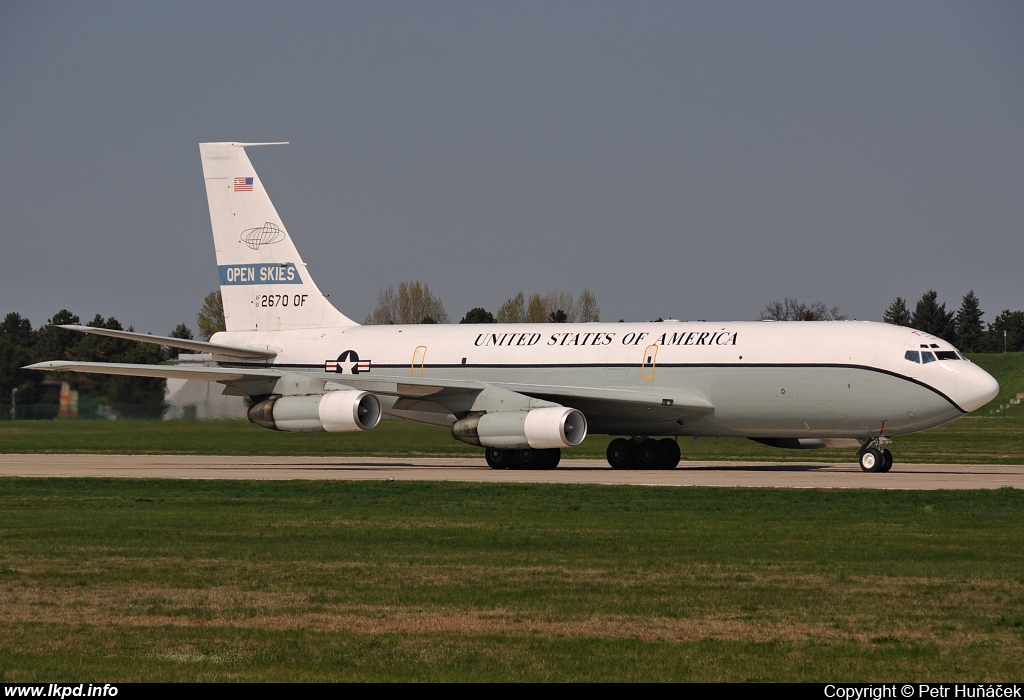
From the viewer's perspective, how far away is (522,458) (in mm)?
34344

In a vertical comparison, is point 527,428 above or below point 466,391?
below

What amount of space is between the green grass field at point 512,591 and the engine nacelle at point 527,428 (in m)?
9.73

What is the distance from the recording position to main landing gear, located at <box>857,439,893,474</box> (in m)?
32.2

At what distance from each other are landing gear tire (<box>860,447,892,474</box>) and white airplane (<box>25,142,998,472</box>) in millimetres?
39

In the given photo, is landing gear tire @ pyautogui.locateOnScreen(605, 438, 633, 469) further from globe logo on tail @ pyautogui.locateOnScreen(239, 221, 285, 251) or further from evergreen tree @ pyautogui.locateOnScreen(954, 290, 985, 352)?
evergreen tree @ pyautogui.locateOnScreen(954, 290, 985, 352)

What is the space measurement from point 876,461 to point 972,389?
2932 millimetres

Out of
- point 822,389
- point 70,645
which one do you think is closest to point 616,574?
point 70,645

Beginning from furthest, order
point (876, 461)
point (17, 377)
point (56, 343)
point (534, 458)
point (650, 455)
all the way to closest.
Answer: point (56, 343) < point (17, 377) < point (650, 455) < point (534, 458) < point (876, 461)

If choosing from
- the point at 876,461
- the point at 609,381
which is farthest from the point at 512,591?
the point at 609,381

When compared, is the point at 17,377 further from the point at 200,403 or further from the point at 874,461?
the point at 874,461

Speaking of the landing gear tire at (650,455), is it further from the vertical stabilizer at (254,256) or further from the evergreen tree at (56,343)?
the evergreen tree at (56,343)

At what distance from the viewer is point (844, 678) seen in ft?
30.2

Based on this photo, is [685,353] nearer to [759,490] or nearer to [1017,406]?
[759,490]

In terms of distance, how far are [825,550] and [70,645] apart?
942 centimetres
